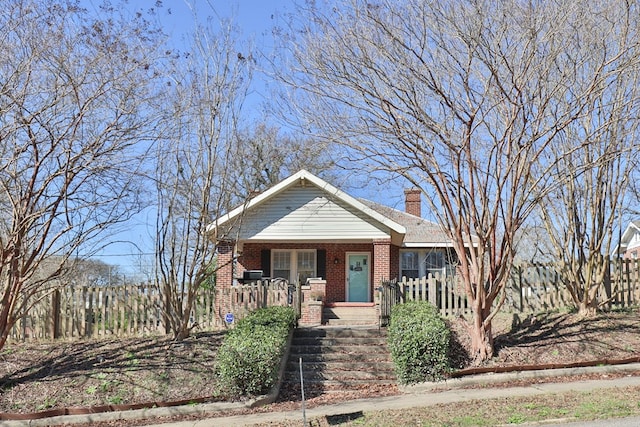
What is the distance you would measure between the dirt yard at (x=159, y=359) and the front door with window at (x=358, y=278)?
24.7ft

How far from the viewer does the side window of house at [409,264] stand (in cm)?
2344

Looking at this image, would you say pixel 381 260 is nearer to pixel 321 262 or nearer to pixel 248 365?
pixel 321 262

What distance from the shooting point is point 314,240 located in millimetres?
19500

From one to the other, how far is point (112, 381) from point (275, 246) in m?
10.4

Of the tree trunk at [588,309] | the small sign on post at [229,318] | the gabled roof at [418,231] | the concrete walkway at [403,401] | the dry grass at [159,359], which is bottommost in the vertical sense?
the concrete walkway at [403,401]

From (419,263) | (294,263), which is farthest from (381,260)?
(419,263)

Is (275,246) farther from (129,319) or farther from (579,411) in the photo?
(579,411)

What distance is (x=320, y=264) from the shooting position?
67.5 ft

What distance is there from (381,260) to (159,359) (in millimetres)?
9469

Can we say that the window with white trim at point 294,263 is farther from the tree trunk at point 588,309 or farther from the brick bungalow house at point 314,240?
the tree trunk at point 588,309

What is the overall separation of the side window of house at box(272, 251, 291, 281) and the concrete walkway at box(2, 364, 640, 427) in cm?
1061

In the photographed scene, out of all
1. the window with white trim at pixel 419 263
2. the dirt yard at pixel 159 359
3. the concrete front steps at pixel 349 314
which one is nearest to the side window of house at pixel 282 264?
the concrete front steps at pixel 349 314

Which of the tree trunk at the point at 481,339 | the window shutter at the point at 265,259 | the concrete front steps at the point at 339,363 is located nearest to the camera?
the concrete front steps at the point at 339,363

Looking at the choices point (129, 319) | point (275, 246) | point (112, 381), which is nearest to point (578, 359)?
point (112, 381)
